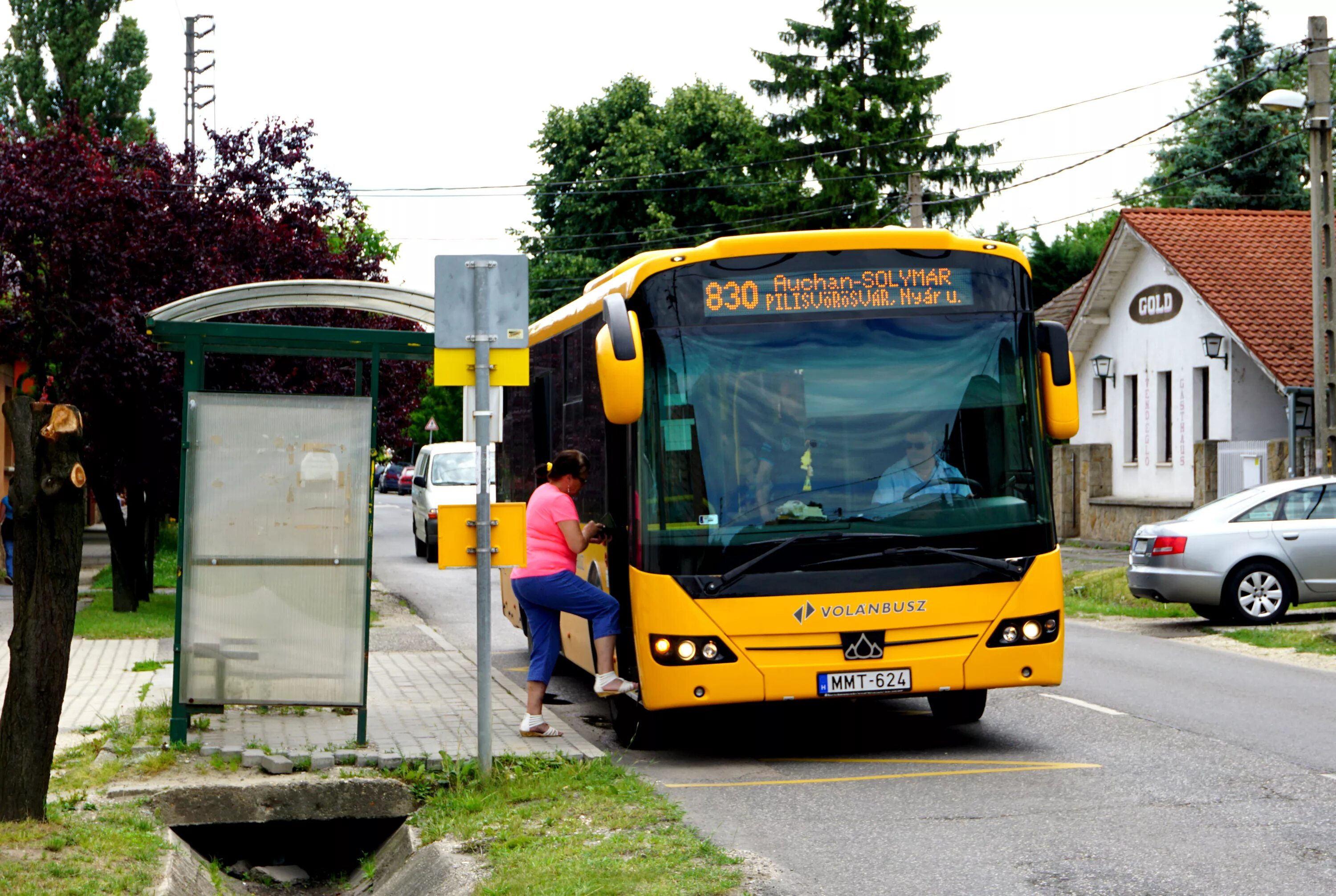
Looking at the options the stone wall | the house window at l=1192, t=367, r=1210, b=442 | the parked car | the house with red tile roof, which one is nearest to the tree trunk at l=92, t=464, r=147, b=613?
the house with red tile roof

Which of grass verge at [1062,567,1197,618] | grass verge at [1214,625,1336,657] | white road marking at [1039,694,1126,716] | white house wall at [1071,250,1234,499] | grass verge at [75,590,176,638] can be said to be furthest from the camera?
white house wall at [1071,250,1234,499]

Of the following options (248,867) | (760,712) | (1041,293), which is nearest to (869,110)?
(1041,293)

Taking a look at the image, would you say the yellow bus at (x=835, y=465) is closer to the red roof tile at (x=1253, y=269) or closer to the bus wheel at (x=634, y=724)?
the bus wheel at (x=634, y=724)

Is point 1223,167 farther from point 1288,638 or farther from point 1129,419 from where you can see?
point 1288,638

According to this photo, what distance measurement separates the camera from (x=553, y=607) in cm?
988

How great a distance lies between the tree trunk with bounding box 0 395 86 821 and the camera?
22.4 ft

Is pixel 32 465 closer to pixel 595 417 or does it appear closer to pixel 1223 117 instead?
pixel 595 417

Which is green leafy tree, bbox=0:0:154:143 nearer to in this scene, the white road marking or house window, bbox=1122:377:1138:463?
house window, bbox=1122:377:1138:463

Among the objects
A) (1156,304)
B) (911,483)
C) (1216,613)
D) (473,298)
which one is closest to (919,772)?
(911,483)

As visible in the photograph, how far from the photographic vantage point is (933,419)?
9312 millimetres

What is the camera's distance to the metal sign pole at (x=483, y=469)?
8.27 metres

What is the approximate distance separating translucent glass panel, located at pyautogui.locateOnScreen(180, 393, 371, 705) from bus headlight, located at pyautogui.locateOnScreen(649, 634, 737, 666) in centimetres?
179

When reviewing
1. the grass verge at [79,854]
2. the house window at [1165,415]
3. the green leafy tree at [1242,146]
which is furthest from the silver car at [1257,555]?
the green leafy tree at [1242,146]

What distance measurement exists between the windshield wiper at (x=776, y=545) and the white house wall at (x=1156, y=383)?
77.6 feet
